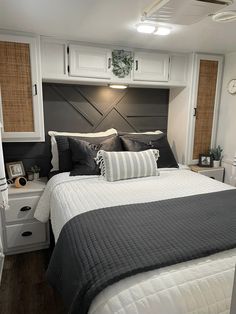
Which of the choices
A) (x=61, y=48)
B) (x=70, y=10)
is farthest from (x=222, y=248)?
(x=61, y=48)

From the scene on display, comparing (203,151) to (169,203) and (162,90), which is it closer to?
(162,90)

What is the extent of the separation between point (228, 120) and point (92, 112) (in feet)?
5.69

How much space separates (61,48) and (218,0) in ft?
5.06

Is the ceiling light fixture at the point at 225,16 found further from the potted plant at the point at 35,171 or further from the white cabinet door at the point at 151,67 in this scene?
the potted plant at the point at 35,171

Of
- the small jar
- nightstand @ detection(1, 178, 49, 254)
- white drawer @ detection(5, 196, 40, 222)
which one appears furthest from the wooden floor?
the small jar

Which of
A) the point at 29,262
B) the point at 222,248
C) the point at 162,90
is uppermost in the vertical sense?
the point at 162,90

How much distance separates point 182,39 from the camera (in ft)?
7.66

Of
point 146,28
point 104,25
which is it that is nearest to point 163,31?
point 146,28

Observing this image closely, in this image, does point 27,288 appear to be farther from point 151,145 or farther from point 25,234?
point 151,145

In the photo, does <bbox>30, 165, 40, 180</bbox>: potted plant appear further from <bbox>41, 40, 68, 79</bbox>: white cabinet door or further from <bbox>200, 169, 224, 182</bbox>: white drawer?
<bbox>200, 169, 224, 182</bbox>: white drawer

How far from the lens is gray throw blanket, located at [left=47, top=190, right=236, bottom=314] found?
3.35 feet

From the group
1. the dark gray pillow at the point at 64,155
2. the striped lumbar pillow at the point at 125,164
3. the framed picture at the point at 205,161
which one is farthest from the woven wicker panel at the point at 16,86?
the framed picture at the point at 205,161

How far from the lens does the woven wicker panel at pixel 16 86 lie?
2199mm

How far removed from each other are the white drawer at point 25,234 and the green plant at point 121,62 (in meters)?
1.81
